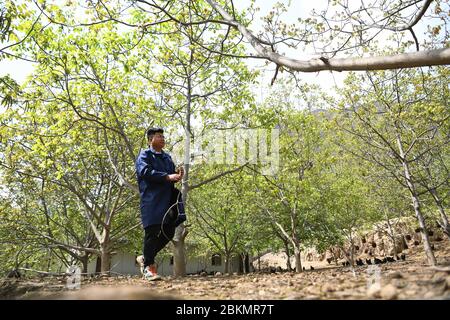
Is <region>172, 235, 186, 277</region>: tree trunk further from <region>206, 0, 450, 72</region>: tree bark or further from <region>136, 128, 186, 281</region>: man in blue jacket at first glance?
<region>206, 0, 450, 72</region>: tree bark

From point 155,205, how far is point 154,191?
22 cm

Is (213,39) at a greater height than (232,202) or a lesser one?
greater

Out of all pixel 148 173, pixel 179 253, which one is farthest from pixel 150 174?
pixel 179 253

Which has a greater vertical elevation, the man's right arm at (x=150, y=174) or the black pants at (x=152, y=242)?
the man's right arm at (x=150, y=174)

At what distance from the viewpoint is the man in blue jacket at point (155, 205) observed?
15.6 feet

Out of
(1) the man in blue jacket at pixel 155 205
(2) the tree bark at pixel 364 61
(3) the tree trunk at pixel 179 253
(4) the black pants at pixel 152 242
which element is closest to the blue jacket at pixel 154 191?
(1) the man in blue jacket at pixel 155 205

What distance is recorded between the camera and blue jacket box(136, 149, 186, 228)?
478cm

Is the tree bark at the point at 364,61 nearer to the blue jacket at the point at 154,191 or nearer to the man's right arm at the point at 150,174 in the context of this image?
the man's right arm at the point at 150,174

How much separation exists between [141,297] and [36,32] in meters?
6.69
